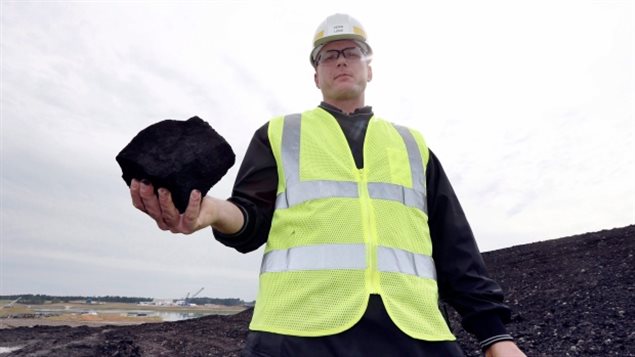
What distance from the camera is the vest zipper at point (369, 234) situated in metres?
2.23

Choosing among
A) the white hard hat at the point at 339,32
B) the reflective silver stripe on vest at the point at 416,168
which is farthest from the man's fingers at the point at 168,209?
the white hard hat at the point at 339,32

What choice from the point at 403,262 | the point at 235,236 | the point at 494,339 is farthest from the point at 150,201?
the point at 494,339

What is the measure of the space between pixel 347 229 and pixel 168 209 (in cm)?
74

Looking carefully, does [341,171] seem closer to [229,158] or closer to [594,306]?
[229,158]

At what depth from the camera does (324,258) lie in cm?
224

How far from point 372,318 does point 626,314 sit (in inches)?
279

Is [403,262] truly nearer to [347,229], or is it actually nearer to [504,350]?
[347,229]

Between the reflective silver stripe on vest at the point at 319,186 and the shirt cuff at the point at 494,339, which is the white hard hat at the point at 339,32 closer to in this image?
the reflective silver stripe on vest at the point at 319,186

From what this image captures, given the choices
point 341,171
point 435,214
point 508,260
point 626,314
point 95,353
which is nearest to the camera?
point 341,171

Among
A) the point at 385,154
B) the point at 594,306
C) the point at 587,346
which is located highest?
the point at 385,154

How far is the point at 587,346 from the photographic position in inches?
279

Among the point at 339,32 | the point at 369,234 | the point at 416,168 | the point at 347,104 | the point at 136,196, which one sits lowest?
the point at 369,234

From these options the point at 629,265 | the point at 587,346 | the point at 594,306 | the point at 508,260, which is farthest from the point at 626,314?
the point at 508,260

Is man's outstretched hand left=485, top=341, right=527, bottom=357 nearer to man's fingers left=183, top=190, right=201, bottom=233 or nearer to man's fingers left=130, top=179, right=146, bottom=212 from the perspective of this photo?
man's fingers left=183, top=190, right=201, bottom=233
